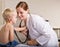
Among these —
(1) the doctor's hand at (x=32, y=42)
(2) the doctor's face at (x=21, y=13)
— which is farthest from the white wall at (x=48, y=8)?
(1) the doctor's hand at (x=32, y=42)

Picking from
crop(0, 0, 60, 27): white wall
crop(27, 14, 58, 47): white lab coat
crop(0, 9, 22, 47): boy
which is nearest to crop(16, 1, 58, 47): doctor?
crop(27, 14, 58, 47): white lab coat

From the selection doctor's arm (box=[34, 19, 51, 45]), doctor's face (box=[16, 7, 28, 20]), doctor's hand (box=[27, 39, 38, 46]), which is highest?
doctor's face (box=[16, 7, 28, 20])

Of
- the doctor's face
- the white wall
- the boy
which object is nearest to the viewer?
the boy

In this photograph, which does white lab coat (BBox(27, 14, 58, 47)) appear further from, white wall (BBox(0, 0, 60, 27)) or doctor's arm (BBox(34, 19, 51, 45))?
white wall (BBox(0, 0, 60, 27))

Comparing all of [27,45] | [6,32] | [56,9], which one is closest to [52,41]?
[27,45]

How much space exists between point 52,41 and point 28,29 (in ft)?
0.62

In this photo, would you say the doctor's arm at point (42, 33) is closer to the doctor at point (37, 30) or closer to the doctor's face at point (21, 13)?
the doctor at point (37, 30)

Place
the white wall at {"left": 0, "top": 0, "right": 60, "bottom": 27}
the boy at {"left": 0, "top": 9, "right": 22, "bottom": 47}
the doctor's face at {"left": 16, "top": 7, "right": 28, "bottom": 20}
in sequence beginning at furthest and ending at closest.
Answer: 1. the white wall at {"left": 0, "top": 0, "right": 60, "bottom": 27}
2. the doctor's face at {"left": 16, "top": 7, "right": 28, "bottom": 20}
3. the boy at {"left": 0, "top": 9, "right": 22, "bottom": 47}

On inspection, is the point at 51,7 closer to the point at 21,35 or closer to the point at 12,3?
the point at 12,3

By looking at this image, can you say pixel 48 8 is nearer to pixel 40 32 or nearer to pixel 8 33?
pixel 40 32

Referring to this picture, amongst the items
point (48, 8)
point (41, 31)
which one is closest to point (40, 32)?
point (41, 31)

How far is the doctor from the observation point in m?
0.96

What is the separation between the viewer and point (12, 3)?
1517 mm

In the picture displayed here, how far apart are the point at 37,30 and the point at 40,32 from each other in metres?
0.03
